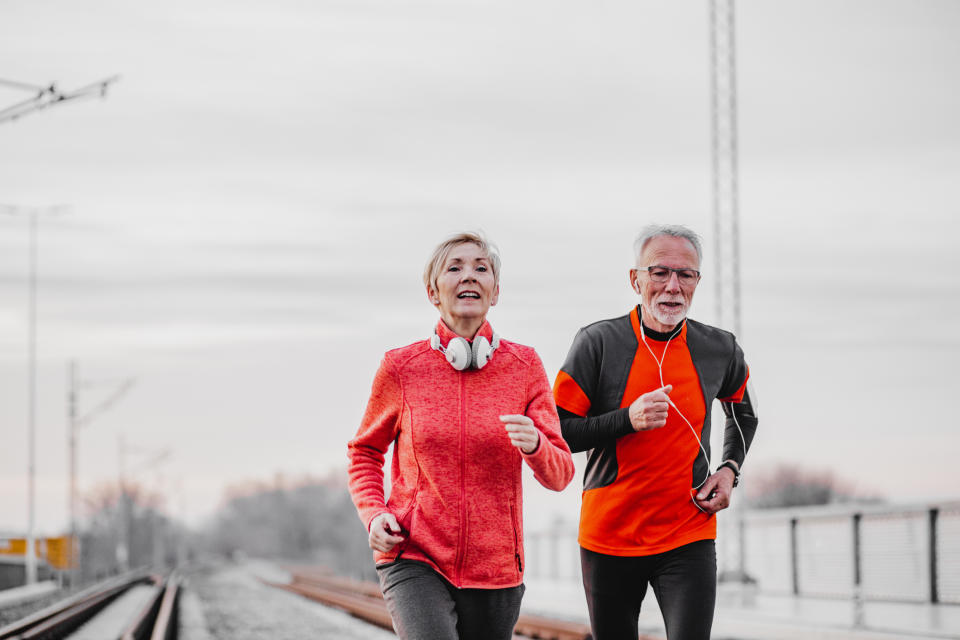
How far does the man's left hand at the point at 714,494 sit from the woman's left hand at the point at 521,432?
46.7 inches

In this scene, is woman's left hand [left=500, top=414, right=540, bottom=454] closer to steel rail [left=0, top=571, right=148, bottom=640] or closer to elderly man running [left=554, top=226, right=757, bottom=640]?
elderly man running [left=554, top=226, right=757, bottom=640]

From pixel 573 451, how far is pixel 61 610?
78.2ft

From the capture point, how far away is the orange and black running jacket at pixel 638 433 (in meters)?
5.33

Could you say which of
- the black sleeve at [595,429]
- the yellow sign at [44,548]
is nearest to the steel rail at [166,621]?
the black sleeve at [595,429]

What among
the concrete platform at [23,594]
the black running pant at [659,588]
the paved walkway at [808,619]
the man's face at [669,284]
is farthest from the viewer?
the concrete platform at [23,594]

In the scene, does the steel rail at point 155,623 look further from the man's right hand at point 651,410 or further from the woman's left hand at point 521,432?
the woman's left hand at point 521,432

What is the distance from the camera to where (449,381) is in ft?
15.4

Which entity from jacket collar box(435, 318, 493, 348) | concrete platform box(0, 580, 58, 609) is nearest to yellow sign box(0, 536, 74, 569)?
concrete platform box(0, 580, 58, 609)

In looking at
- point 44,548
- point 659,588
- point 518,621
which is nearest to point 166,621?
point 518,621

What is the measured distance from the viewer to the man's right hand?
16.7ft

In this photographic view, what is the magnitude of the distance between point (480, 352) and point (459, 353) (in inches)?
3.0

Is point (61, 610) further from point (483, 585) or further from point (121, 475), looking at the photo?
point (121, 475)

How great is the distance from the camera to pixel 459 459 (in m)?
4.58

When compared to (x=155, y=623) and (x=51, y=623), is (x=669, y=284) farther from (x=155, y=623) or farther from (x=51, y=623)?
(x=155, y=623)
